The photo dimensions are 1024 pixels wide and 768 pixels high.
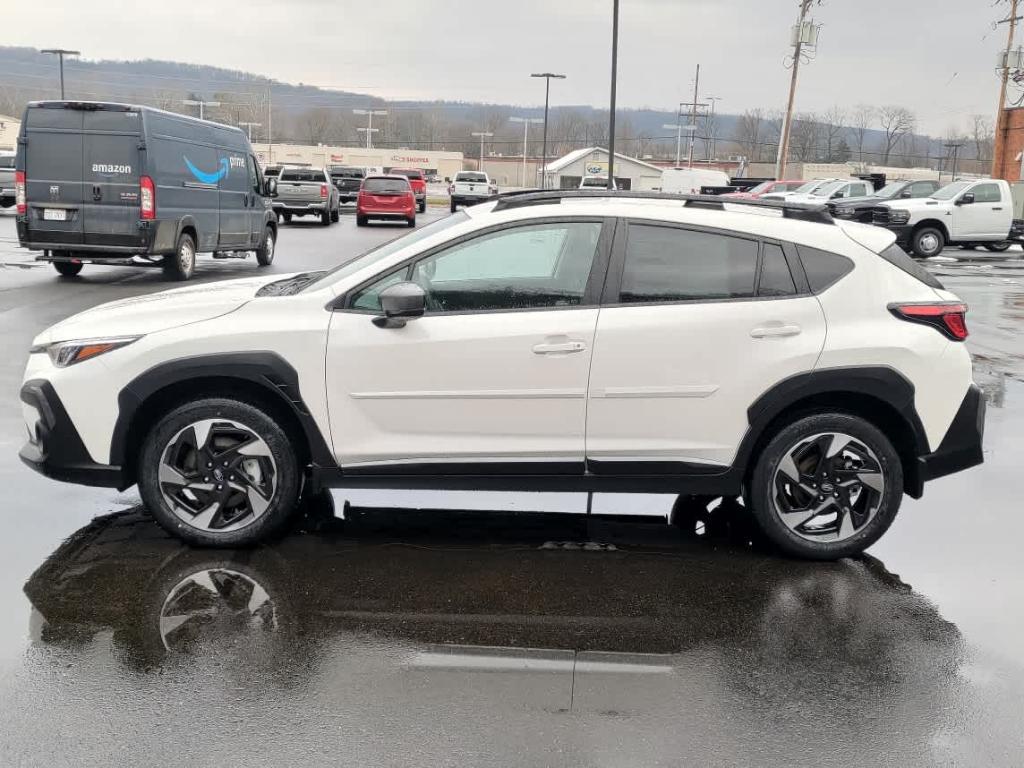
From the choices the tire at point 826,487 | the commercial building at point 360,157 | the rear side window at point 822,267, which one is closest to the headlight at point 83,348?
the tire at point 826,487

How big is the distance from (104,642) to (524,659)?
1.58m

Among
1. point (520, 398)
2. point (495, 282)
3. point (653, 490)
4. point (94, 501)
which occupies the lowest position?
point (94, 501)

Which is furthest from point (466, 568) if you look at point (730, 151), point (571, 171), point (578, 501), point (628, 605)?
point (730, 151)

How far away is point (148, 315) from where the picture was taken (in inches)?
186

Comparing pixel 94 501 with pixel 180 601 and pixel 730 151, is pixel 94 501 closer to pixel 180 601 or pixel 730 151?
pixel 180 601

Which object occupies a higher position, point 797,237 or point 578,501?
point 797,237

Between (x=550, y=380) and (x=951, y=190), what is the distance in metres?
24.9

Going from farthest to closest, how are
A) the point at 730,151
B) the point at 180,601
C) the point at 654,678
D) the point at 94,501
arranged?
the point at 730,151
the point at 94,501
the point at 180,601
the point at 654,678

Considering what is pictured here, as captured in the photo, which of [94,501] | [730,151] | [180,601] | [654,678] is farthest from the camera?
[730,151]

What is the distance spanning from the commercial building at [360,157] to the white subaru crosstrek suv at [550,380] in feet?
379

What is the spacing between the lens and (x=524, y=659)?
3699 millimetres

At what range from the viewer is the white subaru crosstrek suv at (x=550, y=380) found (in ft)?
14.9

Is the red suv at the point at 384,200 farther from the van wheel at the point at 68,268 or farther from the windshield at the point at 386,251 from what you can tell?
the windshield at the point at 386,251

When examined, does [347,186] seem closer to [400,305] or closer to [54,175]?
[54,175]
